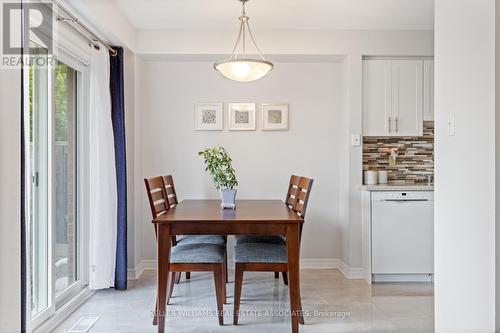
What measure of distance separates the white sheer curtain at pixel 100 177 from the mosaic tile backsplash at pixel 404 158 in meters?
2.47

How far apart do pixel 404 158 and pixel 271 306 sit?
2096 mm

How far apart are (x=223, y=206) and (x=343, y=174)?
147cm

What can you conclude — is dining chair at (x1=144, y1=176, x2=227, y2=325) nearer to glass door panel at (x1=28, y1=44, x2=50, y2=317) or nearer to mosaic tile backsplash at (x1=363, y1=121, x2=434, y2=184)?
glass door panel at (x1=28, y1=44, x2=50, y2=317)

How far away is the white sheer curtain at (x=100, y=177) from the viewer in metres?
3.14

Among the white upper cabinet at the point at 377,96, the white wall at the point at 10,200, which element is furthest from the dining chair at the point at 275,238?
the white wall at the point at 10,200

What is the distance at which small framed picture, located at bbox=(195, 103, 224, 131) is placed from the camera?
Answer: 13.1 feet

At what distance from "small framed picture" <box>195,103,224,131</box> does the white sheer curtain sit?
3.21ft

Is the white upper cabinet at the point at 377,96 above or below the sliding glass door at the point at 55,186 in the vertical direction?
above

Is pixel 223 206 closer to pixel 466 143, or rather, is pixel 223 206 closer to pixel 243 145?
pixel 243 145

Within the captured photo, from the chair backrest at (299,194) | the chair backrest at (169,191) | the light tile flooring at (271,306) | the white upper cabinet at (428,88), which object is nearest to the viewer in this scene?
the light tile flooring at (271,306)

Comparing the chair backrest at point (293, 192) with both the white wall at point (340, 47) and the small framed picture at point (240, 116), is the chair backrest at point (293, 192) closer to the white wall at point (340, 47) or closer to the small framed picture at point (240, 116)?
the white wall at point (340, 47)

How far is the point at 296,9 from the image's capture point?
3.24 meters

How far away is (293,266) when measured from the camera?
99.3 inches

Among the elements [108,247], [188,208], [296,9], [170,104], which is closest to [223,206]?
[188,208]
